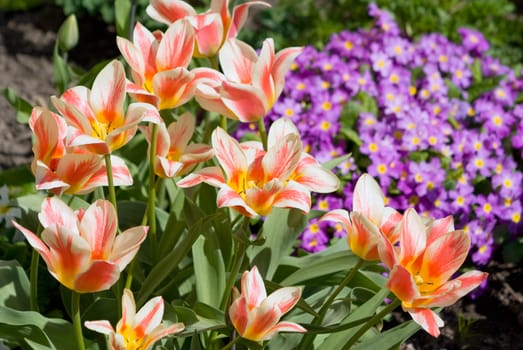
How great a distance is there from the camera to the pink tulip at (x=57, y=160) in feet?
4.54

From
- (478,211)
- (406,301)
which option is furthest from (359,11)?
(406,301)

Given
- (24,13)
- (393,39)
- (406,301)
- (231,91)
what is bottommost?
(24,13)

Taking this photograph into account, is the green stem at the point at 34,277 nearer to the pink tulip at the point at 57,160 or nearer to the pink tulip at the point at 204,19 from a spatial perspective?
the pink tulip at the point at 57,160

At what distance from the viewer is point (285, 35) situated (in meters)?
3.48

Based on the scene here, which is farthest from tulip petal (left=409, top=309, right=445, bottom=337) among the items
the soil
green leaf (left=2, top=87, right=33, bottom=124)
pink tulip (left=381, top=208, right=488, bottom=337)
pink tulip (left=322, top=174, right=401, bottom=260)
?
green leaf (left=2, top=87, right=33, bottom=124)

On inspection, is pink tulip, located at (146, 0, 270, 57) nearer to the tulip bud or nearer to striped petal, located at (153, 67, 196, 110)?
striped petal, located at (153, 67, 196, 110)

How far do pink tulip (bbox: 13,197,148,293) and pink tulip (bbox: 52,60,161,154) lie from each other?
0.38ft

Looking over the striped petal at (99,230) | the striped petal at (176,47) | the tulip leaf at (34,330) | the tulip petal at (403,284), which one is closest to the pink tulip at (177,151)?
the striped petal at (176,47)

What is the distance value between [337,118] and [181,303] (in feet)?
3.15

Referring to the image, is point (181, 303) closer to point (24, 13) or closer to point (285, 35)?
point (285, 35)

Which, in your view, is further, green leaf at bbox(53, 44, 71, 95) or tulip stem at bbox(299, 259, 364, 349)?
green leaf at bbox(53, 44, 71, 95)

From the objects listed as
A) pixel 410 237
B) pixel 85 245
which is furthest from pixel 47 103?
pixel 410 237

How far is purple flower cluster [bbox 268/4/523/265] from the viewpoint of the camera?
2406mm

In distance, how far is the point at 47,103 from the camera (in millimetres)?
3242
